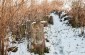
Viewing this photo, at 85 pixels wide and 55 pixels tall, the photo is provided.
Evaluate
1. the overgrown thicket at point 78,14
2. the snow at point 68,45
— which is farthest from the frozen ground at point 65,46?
the overgrown thicket at point 78,14

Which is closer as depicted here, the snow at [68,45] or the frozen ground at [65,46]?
the frozen ground at [65,46]

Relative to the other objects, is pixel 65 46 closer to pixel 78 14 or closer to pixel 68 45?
pixel 68 45

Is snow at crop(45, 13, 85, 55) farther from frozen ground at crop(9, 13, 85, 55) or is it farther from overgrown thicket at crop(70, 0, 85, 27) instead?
overgrown thicket at crop(70, 0, 85, 27)

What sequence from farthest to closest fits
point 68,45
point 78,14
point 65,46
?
point 78,14 → point 68,45 → point 65,46

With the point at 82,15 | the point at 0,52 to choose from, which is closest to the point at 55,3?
the point at 82,15

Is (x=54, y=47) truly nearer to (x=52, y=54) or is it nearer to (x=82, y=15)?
(x=52, y=54)

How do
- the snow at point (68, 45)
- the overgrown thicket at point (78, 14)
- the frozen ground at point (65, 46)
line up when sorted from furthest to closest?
the overgrown thicket at point (78, 14)
the snow at point (68, 45)
the frozen ground at point (65, 46)

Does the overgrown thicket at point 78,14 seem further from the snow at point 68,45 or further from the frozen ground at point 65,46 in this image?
the frozen ground at point 65,46

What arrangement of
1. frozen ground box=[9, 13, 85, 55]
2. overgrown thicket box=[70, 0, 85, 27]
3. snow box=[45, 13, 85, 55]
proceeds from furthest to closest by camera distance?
overgrown thicket box=[70, 0, 85, 27]
snow box=[45, 13, 85, 55]
frozen ground box=[9, 13, 85, 55]

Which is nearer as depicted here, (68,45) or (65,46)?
(65,46)

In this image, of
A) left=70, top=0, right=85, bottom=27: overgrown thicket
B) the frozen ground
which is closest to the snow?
the frozen ground

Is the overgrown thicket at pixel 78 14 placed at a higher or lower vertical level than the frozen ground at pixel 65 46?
higher

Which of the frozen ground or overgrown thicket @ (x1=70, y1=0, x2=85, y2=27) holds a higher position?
overgrown thicket @ (x1=70, y1=0, x2=85, y2=27)

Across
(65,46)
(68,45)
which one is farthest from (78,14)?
(65,46)
